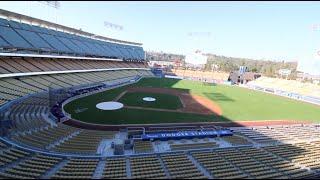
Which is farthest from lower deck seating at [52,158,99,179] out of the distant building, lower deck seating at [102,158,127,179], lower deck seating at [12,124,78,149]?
the distant building

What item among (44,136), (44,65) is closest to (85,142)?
(44,136)

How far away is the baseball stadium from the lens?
19.6 m

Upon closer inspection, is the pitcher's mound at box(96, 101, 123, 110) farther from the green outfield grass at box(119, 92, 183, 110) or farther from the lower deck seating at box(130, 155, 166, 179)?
the lower deck seating at box(130, 155, 166, 179)

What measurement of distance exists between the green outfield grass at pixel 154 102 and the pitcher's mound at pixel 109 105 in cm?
182

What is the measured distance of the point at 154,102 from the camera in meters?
47.6

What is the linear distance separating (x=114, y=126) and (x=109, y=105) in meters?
10.6

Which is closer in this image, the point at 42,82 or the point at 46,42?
the point at 42,82

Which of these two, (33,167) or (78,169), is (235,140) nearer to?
(78,169)

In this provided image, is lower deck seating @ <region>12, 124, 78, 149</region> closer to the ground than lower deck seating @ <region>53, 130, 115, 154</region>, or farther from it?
farther from it

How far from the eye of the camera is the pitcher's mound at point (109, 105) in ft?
132

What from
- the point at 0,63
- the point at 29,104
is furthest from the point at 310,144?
the point at 0,63

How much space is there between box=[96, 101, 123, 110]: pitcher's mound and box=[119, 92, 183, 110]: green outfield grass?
1.82 m

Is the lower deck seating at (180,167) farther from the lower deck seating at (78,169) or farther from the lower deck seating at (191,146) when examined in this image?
the lower deck seating at (78,169)

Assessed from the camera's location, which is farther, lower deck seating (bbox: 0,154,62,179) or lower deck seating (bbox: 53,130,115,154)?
lower deck seating (bbox: 53,130,115,154)
